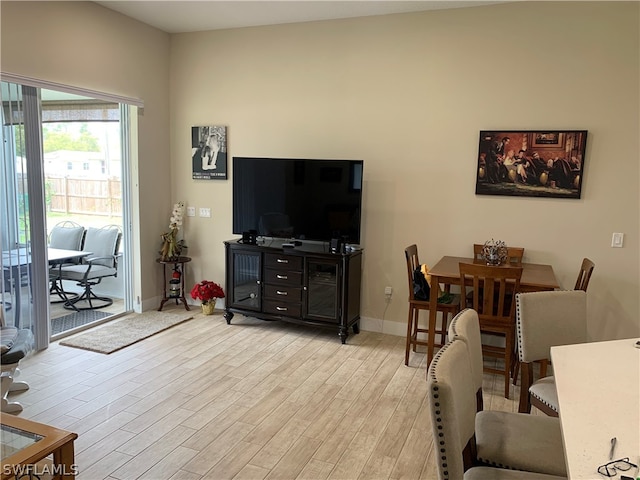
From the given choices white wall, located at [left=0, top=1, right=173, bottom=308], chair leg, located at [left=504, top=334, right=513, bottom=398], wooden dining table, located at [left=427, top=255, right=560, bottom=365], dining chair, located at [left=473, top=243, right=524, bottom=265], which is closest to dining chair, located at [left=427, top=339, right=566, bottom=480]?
chair leg, located at [left=504, top=334, right=513, bottom=398]

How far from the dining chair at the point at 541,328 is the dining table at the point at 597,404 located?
0.93ft

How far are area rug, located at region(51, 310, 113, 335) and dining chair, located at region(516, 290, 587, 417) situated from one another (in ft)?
13.6

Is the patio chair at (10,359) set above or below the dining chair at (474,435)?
below

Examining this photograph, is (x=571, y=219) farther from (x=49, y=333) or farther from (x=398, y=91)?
(x=49, y=333)

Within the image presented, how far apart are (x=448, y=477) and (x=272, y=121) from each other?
13.8ft

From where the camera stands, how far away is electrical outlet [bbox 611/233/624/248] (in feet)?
13.3

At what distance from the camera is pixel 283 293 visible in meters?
4.82

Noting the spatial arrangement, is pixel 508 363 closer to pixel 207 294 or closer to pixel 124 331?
pixel 207 294

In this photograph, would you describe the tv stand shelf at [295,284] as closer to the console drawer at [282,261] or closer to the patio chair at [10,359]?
the console drawer at [282,261]

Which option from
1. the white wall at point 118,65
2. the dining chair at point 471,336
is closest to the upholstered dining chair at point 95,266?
the white wall at point 118,65

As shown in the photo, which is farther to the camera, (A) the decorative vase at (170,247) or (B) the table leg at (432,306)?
(A) the decorative vase at (170,247)

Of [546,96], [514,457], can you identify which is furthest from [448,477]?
[546,96]

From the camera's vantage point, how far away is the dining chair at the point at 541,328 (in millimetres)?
2484

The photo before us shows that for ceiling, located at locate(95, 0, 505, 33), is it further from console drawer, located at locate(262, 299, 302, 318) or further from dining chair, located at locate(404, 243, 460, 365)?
console drawer, located at locate(262, 299, 302, 318)
